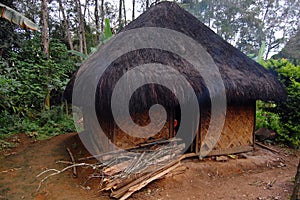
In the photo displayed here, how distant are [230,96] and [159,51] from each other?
1.78 meters

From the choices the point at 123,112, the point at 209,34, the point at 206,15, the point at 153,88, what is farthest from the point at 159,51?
the point at 206,15

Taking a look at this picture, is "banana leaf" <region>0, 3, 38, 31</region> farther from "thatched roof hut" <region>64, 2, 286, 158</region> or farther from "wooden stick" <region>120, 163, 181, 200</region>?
"wooden stick" <region>120, 163, 181, 200</region>

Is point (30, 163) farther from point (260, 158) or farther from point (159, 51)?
point (260, 158)

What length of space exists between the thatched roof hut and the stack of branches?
0.36 metres

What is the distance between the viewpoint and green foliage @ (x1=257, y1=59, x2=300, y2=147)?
244 inches

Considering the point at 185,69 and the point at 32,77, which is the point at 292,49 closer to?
the point at 185,69

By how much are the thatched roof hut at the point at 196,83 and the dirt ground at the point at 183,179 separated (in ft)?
1.94

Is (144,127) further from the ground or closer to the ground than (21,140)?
further from the ground

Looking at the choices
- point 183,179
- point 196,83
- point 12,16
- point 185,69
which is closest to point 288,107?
point 196,83

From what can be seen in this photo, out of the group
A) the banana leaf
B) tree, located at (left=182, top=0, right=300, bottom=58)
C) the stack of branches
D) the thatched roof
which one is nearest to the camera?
the stack of branches

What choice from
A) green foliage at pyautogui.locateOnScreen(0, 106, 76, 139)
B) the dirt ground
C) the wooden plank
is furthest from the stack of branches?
green foliage at pyautogui.locateOnScreen(0, 106, 76, 139)

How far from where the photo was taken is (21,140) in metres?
6.38

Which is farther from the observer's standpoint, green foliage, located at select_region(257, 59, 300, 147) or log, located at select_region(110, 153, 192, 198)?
green foliage, located at select_region(257, 59, 300, 147)

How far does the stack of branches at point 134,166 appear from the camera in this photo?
3616mm
